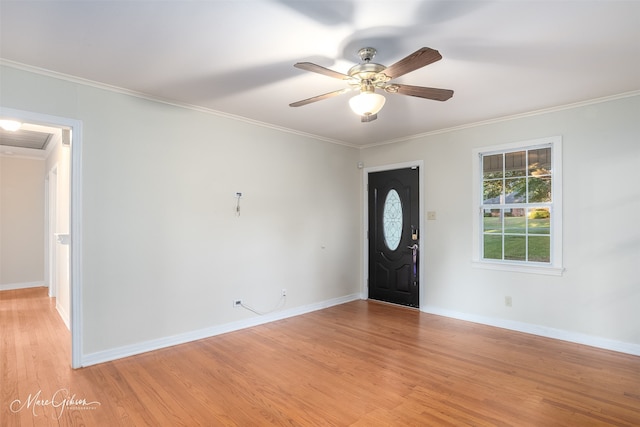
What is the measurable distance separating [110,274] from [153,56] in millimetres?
1988

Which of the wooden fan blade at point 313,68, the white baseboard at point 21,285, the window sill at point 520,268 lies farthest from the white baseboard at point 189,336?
the white baseboard at point 21,285

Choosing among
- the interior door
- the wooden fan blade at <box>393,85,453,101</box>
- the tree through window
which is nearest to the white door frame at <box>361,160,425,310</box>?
the interior door

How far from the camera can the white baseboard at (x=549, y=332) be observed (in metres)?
3.37

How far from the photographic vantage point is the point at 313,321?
14.5 ft

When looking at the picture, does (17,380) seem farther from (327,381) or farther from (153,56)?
(153,56)

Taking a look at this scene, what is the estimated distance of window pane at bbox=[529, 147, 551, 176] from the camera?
391 centimetres

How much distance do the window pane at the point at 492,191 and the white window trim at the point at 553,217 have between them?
0.07 meters

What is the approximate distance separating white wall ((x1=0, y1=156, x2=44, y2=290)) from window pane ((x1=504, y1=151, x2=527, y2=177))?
799cm

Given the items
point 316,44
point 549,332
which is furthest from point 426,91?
point 549,332

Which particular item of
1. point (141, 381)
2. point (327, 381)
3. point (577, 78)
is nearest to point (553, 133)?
→ point (577, 78)

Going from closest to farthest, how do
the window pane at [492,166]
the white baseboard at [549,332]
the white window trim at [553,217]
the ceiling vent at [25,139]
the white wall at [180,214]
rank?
the white wall at [180,214] < the white baseboard at [549,332] < the white window trim at [553,217] < the window pane at [492,166] < the ceiling vent at [25,139]

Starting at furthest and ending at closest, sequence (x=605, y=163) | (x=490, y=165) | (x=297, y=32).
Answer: (x=490, y=165), (x=605, y=163), (x=297, y=32)

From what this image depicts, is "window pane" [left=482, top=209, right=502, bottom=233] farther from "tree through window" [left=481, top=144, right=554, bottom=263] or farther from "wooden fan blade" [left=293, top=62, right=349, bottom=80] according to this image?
"wooden fan blade" [left=293, top=62, right=349, bottom=80]

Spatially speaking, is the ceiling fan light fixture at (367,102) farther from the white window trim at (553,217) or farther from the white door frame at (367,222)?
the white door frame at (367,222)
